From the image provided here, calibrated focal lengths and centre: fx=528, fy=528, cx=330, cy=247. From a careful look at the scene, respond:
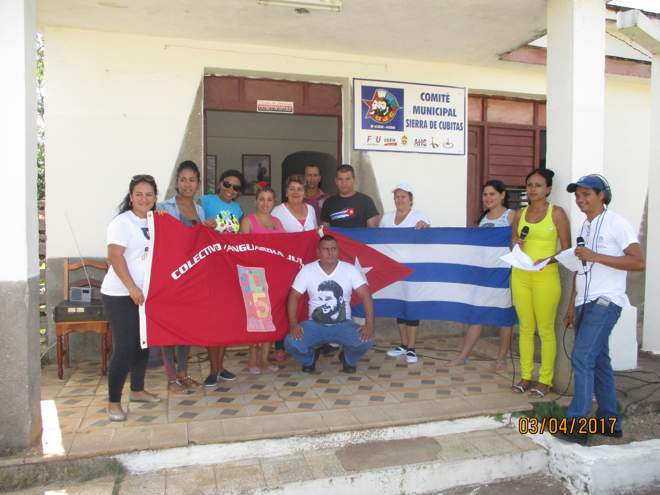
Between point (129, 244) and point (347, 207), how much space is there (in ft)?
7.37

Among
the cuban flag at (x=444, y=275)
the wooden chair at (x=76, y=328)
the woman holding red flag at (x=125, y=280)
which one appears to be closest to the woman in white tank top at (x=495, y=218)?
the cuban flag at (x=444, y=275)

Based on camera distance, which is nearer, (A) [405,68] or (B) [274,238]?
(B) [274,238]

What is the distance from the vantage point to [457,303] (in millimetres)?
4957

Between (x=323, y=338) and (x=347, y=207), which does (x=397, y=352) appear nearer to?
(x=323, y=338)

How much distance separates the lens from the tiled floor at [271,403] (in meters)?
3.35

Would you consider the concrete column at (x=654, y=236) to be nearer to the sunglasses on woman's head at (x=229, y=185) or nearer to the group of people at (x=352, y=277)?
the group of people at (x=352, y=277)

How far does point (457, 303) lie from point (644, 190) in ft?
13.0

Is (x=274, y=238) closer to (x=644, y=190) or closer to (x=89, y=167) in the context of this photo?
(x=89, y=167)

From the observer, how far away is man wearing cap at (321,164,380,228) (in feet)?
16.8

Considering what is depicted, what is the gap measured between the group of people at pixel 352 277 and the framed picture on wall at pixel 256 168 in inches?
194

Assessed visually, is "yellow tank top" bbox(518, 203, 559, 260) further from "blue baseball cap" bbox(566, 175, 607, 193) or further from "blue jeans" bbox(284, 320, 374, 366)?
"blue jeans" bbox(284, 320, 374, 366)

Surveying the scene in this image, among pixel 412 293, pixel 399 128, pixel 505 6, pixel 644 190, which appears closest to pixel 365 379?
pixel 412 293

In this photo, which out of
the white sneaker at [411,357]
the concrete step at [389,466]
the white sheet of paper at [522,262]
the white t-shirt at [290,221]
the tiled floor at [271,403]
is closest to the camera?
the concrete step at [389,466]
